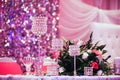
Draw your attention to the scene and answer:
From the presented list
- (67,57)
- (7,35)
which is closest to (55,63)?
(67,57)

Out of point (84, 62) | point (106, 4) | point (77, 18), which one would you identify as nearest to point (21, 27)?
point (77, 18)

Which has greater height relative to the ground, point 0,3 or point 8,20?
point 0,3

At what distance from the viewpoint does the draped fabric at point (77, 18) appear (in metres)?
4.52

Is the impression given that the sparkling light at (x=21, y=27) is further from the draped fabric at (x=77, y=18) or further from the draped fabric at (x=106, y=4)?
the draped fabric at (x=106, y=4)

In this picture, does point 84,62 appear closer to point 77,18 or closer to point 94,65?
point 94,65

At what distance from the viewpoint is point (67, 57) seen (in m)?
2.01

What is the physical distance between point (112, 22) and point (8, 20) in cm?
184

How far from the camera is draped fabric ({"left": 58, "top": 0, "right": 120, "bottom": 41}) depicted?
452cm

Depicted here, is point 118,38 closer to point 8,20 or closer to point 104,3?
point 104,3

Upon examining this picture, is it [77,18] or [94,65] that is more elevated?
[77,18]

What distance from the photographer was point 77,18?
4.61m

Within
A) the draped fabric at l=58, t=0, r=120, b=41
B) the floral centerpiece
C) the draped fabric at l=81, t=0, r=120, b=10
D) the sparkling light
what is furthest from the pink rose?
the draped fabric at l=81, t=0, r=120, b=10

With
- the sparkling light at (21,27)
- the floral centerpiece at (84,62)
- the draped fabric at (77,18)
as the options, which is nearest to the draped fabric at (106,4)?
the draped fabric at (77,18)

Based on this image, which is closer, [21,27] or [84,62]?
[84,62]
